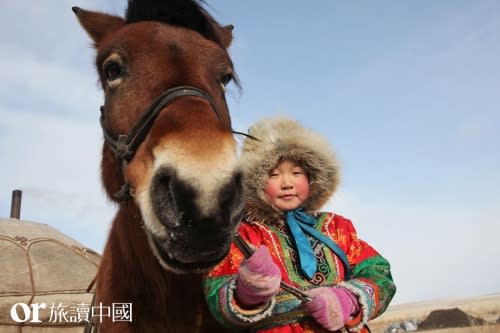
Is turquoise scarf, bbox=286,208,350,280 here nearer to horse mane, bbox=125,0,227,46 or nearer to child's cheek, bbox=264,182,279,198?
child's cheek, bbox=264,182,279,198

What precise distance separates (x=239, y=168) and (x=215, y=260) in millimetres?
412

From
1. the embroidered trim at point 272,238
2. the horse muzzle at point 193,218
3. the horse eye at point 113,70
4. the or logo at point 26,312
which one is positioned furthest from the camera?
the or logo at point 26,312

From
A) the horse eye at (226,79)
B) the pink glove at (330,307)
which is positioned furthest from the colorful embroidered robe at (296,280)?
the horse eye at (226,79)

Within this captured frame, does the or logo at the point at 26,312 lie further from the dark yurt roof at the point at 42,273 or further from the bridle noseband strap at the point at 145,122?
the bridle noseband strap at the point at 145,122

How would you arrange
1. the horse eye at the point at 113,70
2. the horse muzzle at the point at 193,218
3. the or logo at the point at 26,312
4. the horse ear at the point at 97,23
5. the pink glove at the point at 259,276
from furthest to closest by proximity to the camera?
the or logo at the point at 26,312 < the horse ear at the point at 97,23 < the horse eye at the point at 113,70 < the pink glove at the point at 259,276 < the horse muzzle at the point at 193,218

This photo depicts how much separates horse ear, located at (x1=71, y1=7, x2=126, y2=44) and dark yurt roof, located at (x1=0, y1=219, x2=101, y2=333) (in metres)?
3.72

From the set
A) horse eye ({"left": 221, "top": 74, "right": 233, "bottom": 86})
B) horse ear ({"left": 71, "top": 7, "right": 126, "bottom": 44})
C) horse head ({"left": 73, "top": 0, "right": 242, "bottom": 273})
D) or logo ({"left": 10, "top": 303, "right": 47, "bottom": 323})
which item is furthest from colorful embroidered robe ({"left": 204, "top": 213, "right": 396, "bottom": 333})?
or logo ({"left": 10, "top": 303, "right": 47, "bottom": 323})

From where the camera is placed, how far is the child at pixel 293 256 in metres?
2.28

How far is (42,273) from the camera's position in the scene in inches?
253

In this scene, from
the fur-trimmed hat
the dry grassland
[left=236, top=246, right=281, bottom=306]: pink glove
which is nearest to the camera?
[left=236, top=246, right=281, bottom=306]: pink glove

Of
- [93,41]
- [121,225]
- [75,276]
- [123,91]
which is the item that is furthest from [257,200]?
[75,276]

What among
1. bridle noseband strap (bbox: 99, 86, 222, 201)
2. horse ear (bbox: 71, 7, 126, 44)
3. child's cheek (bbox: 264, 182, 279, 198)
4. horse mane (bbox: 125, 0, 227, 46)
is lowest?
child's cheek (bbox: 264, 182, 279, 198)

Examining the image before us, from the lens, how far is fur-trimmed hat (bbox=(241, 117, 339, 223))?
296 centimetres

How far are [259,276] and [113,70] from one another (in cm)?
151
